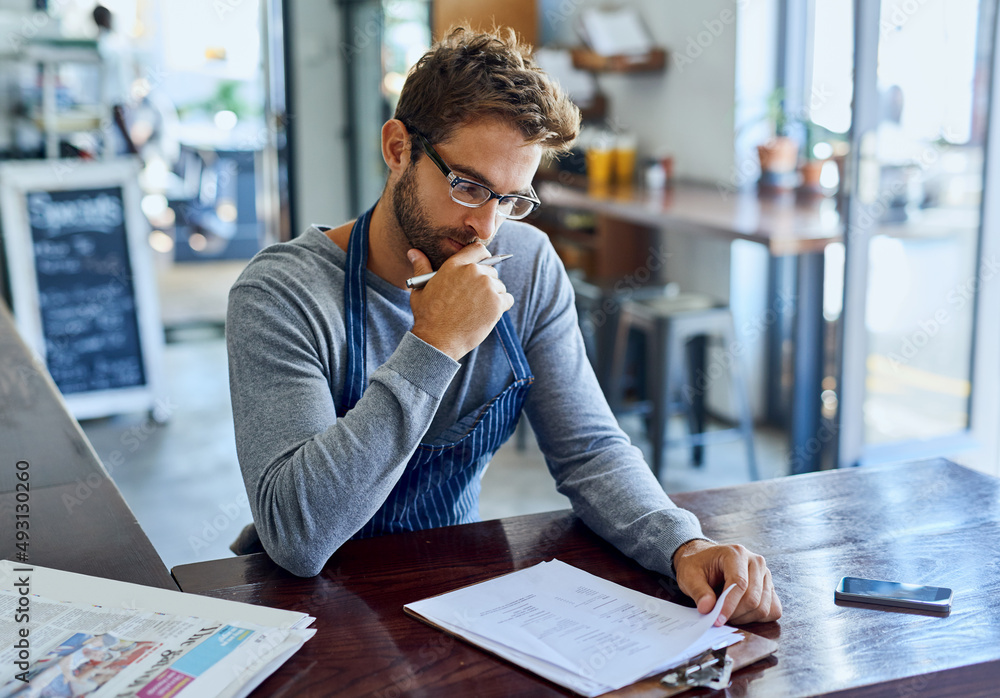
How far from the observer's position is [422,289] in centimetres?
125

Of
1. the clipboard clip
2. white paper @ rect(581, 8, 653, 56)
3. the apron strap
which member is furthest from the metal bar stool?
the clipboard clip

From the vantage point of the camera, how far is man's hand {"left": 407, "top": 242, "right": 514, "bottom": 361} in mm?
1162

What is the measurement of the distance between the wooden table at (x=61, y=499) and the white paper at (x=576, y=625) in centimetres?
36

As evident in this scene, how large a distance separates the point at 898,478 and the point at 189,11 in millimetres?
6980

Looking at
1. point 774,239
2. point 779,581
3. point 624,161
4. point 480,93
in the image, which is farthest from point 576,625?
point 624,161

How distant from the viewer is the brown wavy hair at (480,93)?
4.09 feet

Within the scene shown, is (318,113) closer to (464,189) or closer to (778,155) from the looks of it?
(778,155)

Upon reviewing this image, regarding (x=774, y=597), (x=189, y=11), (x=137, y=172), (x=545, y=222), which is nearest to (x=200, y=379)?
(x=137, y=172)

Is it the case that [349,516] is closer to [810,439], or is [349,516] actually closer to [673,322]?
[673,322]

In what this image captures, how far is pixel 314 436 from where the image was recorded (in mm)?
1127

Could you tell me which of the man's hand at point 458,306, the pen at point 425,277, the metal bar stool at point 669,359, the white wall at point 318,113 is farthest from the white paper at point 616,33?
the man's hand at point 458,306

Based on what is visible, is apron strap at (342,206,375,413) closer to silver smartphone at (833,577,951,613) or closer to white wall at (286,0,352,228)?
silver smartphone at (833,577,951,613)

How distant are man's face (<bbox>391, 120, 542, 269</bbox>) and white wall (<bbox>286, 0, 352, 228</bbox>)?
472 centimetres

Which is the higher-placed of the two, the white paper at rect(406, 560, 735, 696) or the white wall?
the white wall
